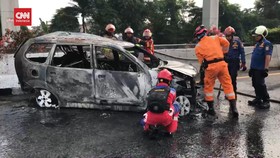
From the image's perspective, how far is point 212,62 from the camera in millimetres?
6023

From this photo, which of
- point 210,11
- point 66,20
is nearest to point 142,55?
point 210,11

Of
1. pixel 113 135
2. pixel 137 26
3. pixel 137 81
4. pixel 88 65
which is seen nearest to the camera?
pixel 113 135

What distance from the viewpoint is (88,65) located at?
A: 6570mm

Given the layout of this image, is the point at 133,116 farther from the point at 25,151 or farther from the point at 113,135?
the point at 25,151

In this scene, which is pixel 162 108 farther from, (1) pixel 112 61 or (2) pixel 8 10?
(2) pixel 8 10

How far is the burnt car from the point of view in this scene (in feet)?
20.2

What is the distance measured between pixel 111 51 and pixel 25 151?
3.15 meters

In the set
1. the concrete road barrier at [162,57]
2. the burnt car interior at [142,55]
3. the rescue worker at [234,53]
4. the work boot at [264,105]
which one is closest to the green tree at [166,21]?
the concrete road barrier at [162,57]

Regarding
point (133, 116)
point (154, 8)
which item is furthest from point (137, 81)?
point (154, 8)

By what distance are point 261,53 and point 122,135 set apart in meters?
3.49

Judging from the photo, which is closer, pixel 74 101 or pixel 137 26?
pixel 74 101

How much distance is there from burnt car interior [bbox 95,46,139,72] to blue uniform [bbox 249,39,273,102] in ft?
8.47

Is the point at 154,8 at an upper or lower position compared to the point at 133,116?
upper

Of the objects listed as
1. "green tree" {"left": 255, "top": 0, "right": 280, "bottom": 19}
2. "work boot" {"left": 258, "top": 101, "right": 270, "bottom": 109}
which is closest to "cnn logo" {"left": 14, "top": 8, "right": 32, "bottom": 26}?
"work boot" {"left": 258, "top": 101, "right": 270, "bottom": 109}
